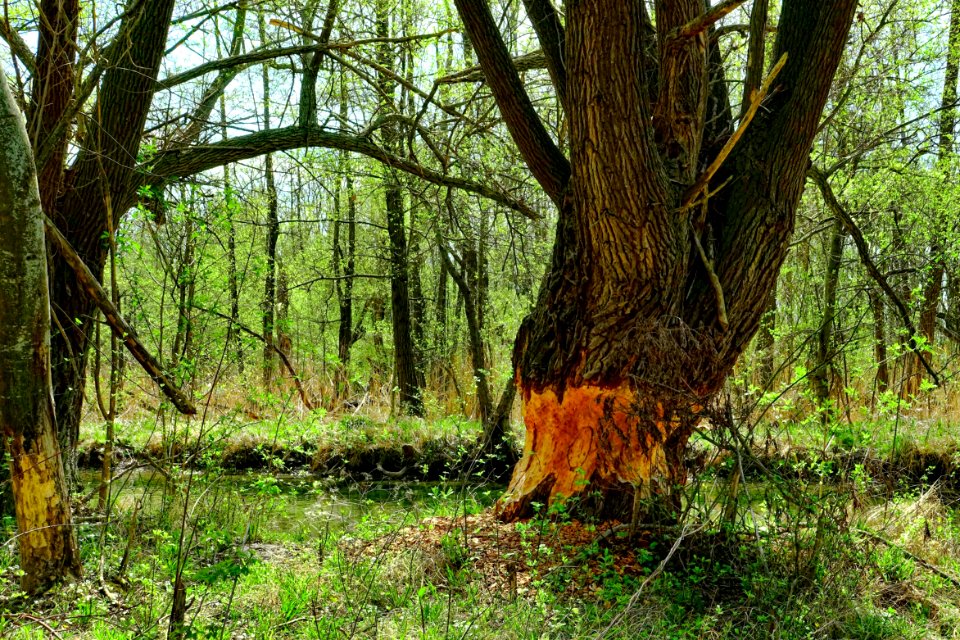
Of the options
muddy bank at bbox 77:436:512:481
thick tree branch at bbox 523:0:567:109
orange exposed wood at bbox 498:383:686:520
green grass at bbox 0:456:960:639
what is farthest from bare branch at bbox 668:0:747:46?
muddy bank at bbox 77:436:512:481

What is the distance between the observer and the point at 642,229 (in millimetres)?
4020

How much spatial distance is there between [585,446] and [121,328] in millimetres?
2977

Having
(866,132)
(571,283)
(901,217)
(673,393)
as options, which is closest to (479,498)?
(571,283)

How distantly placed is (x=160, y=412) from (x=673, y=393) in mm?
3135

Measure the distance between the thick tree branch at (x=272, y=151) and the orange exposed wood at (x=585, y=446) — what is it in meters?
2.50

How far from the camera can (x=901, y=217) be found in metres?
10.1

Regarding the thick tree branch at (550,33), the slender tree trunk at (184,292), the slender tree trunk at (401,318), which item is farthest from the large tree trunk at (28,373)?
the slender tree trunk at (401,318)

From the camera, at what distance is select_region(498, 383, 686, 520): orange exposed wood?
160 inches

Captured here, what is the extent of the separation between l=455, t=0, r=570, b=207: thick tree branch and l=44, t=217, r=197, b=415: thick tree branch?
2.72 meters

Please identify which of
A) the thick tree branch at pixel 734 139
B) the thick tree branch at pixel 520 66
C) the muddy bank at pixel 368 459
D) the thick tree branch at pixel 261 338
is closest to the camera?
the thick tree branch at pixel 734 139

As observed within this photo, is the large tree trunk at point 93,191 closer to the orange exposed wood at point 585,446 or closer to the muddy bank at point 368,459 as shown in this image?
the orange exposed wood at point 585,446

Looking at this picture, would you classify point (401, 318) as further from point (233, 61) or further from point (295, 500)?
point (233, 61)

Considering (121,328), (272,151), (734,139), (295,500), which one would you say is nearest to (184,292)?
(121,328)

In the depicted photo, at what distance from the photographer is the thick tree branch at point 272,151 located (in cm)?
571
